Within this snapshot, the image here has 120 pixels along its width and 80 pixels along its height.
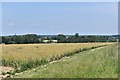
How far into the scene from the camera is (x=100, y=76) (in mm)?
14328

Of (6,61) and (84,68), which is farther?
(6,61)

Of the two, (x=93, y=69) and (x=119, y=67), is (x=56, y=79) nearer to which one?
(x=93, y=69)

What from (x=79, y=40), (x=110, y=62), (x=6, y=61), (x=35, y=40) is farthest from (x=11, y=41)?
(x=110, y=62)

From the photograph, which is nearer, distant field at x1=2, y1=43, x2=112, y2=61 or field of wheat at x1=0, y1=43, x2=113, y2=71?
field of wheat at x1=0, y1=43, x2=113, y2=71

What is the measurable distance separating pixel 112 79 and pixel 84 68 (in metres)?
3.39

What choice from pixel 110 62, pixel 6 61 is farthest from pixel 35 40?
pixel 110 62

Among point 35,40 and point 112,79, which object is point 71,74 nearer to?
point 112,79

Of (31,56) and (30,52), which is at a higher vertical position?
(30,52)

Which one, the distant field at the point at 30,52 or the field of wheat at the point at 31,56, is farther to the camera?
the distant field at the point at 30,52

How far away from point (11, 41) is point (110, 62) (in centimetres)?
6734

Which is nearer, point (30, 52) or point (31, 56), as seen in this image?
point (31, 56)

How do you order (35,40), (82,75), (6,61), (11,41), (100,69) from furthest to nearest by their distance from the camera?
(35,40) → (11,41) → (6,61) → (100,69) → (82,75)

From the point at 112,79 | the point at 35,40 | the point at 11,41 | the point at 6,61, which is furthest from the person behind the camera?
the point at 35,40

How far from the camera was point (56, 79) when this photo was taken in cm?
1444
